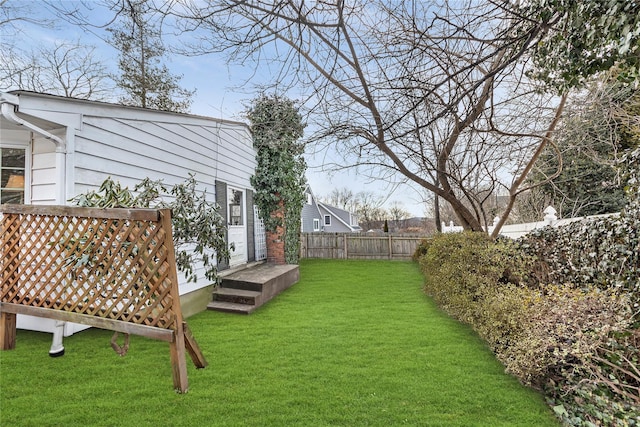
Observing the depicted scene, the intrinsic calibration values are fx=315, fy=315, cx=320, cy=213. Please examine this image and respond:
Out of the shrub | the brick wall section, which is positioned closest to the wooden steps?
the brick wall section

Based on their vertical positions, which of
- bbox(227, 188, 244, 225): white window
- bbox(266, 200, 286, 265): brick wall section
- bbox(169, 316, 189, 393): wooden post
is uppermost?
bbox(227, 188, 244, 225): white window

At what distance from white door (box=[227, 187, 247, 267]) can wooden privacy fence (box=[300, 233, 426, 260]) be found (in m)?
5.91

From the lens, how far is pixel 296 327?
472 cm

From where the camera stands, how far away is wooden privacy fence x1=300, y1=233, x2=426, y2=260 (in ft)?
45.0

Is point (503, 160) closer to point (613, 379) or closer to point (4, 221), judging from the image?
point (613, 379)

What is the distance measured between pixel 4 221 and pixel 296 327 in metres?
3.70

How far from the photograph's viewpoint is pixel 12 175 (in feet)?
13.1

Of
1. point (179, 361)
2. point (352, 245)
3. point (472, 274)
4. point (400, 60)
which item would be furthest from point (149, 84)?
point (472, 274)

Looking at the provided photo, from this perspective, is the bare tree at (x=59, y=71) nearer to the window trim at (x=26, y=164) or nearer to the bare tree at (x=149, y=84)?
the bare tree at (x=149, y=84)

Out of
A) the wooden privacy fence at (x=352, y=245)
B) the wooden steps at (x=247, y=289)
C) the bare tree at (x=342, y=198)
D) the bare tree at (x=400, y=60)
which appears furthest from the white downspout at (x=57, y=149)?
the bare tree at (x=342, y=198)

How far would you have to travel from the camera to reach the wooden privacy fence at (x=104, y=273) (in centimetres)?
271

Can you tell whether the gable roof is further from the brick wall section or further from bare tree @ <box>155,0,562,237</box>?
bare tree @ <box>155,0,562,237</box>

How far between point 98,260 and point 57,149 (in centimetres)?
166

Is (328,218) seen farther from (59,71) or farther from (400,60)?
(400,60)
